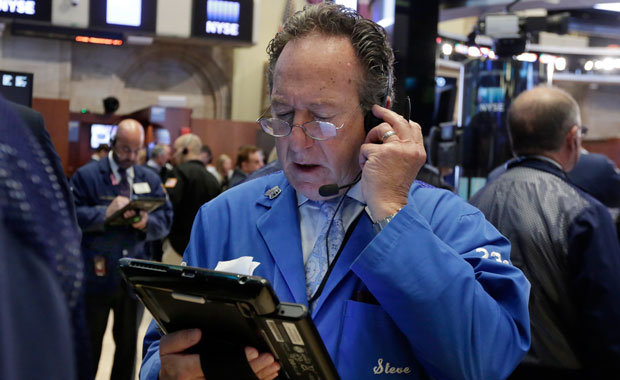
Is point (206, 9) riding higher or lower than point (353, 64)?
higher

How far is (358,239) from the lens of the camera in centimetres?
138

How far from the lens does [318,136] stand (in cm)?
142

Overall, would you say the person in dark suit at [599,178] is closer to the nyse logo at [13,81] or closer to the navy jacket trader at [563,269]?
the navy jacket trader at [563,269]

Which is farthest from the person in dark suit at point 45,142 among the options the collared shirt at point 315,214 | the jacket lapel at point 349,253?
the jacket lapel at point 349,253

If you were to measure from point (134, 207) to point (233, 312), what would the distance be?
293 cm

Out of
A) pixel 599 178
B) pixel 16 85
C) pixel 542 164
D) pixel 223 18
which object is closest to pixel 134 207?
pixel 16 85

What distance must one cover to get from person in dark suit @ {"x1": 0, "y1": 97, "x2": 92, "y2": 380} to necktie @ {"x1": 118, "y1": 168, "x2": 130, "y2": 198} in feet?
12.9

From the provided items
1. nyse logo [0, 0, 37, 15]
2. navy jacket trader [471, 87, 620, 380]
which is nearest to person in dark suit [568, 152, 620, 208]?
navy jacket trader [471, 87, 620, 380]

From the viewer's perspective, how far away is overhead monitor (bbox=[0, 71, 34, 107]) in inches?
126

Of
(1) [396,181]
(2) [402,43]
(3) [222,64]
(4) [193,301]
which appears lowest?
(4) [193,301]

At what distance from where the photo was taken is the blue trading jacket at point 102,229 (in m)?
3.98

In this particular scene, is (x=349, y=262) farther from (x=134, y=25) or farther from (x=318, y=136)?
(x=134, y=25)

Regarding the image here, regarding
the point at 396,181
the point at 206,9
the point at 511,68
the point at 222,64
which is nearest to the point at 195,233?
the point at 396,181

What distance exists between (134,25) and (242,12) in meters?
2.01
